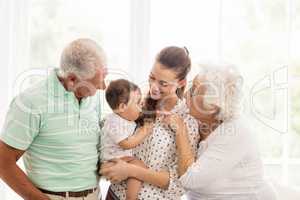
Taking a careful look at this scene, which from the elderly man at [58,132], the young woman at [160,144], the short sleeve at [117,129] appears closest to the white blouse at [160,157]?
the young woman at [160,144]

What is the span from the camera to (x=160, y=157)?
2.25 metres

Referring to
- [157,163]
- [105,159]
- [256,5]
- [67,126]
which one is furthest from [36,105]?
[256,5]

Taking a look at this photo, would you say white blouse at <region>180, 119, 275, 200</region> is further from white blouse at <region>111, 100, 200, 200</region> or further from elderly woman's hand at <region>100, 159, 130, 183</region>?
elderly woman's hand at <region>100, 159, 130, 183</region>

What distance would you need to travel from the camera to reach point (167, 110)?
2.31 m

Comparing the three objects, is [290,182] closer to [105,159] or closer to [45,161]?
[105,159]

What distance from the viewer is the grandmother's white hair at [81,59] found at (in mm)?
2023

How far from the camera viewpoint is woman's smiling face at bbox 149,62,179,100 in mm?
2230

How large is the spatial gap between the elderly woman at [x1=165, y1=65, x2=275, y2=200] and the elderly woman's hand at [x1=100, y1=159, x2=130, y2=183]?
254mm

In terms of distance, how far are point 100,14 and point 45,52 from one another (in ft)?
1.30

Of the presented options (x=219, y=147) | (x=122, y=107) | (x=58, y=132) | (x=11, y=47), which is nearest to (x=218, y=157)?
(x=219, y=147)

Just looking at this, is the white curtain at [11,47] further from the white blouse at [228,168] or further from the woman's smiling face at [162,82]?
the white blouse at [228,168]

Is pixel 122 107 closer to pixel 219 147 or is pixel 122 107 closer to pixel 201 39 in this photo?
pixel 219 147

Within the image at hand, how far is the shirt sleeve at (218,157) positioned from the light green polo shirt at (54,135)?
0.46 m

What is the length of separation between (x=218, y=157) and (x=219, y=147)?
0.16ft
